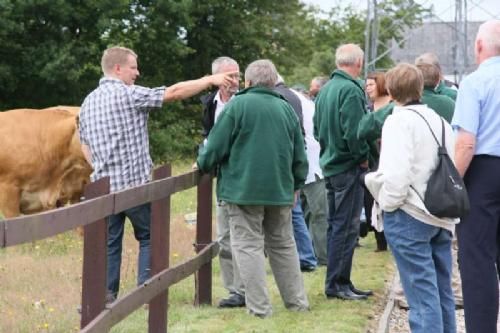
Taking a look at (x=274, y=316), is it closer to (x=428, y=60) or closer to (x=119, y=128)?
(x=119, y=128)

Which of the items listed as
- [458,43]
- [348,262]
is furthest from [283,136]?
[458,43]

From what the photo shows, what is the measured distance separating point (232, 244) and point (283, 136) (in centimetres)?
88

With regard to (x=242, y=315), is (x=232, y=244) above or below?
above

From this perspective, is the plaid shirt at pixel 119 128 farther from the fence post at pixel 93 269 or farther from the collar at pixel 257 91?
the fence post at pixel 93 269

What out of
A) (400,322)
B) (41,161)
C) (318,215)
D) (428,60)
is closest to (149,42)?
(41,161)

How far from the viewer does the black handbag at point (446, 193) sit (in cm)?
628

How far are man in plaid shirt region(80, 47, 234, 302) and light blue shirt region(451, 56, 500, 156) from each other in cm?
192

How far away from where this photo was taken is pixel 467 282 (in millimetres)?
6605

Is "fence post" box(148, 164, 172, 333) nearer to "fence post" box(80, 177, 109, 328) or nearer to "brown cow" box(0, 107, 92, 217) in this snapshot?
"fence post" box(80, 177, 109, 328)

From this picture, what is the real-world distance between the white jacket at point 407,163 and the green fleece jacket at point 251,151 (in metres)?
1.24

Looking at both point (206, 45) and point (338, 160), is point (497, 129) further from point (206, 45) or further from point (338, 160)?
point (206, 45)

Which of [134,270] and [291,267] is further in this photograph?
[134,270]

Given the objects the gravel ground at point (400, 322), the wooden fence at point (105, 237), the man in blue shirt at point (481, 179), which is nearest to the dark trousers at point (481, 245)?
the man in blue shirt at point (481, 179)

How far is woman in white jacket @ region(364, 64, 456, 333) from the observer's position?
6402 mm
